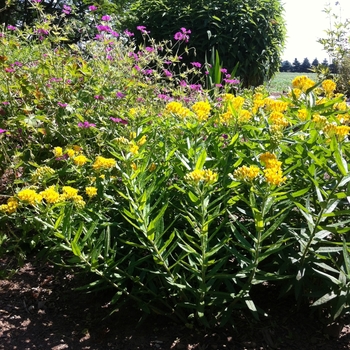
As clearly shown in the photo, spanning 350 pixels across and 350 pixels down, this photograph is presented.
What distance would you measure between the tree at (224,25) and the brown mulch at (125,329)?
13.7 feet

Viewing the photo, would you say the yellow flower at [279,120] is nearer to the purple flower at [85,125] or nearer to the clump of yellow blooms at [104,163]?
the clump of yellow blooms at [104,163]

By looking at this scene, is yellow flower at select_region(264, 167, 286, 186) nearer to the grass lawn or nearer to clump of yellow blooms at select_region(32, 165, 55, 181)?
clump of yellow blooms at select_region(32, 165, 55, 181)

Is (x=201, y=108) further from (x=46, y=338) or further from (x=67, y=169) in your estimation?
(x=46, y=338)

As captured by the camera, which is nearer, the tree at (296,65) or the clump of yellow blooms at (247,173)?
the clump of yellow blooms at (247,173)

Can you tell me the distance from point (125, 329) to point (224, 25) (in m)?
4.83

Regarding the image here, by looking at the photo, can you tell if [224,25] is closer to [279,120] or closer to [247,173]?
[279,120]

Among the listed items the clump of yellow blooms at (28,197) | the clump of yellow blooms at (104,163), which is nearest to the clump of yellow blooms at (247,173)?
the clump of yellow blooms at (104,163)

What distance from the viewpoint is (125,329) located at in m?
1.99

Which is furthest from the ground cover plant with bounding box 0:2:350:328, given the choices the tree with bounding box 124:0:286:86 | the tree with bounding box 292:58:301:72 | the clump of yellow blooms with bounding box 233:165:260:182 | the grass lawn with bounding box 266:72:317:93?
the tree with bounding box 292:58:301:72

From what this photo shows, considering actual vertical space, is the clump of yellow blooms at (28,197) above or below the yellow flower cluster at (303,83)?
below

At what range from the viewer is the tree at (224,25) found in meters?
5.81

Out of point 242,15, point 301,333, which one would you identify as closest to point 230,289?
point 301,333

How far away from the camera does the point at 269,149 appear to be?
1676 mm

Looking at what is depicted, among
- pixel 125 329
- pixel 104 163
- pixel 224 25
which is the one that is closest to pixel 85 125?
pixel 104 163
